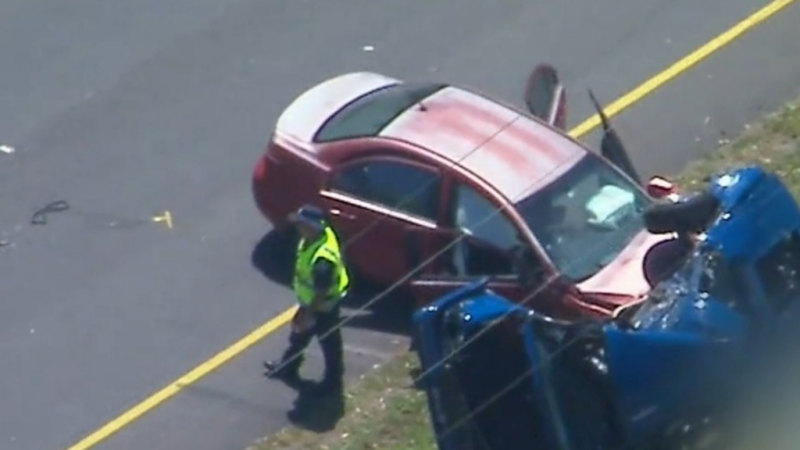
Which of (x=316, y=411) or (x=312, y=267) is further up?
(x=312, y=267)

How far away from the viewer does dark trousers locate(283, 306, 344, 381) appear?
16.4m

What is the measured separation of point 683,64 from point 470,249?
5.02 meters

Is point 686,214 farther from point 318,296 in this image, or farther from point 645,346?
point 318,296

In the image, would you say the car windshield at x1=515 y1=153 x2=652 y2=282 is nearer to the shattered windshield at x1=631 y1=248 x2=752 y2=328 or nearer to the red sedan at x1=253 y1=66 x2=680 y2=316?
the red sedan at x1=253 y1=66 x2=680 y2=316

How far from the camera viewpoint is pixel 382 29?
21.7 metres

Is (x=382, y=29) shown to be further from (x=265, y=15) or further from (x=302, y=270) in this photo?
(x=302, y=270)

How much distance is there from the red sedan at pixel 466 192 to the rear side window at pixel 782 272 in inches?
53.1

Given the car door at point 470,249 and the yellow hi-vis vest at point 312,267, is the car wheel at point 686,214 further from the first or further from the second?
the yellow hi-vis vest at point 312,267

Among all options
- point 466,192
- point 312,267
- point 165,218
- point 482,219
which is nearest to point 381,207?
point 466,192

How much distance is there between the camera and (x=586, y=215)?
16.6m

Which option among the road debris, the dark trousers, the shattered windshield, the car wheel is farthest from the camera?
the road debris

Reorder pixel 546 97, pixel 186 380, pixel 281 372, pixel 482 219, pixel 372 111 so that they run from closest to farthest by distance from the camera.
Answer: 1. pixel 482 219
2. pixel 281 372
3. pixel 186 380
4. pixel 372 111
5. pixel 546 97

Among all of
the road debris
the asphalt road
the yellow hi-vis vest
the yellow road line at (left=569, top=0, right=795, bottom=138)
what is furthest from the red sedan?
the road debris

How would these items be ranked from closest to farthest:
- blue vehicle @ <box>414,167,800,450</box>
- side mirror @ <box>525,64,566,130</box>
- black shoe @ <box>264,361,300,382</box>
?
blue vehicle @ <box>414,167,800,450</box> < black shoe @ <box>264,361,300,382</box> < side mirror @ <box>525,64,566,130</box>
